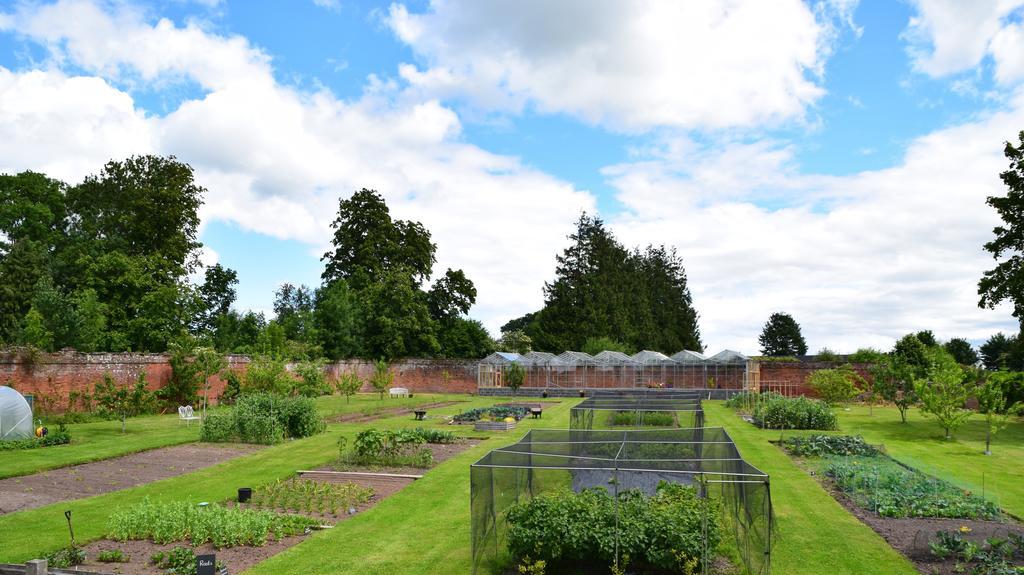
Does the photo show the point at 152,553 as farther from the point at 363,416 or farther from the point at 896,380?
the point at 896,380

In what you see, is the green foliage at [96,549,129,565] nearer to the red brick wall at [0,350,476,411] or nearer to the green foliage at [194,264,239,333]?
the red brick wall at [0,350,476,411]

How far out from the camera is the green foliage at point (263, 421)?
2195cm

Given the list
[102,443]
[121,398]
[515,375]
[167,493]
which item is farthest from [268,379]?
[515,375]

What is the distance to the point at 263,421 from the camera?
21922 mm

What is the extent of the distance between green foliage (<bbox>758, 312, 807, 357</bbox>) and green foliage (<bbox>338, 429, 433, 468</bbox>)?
7827cm

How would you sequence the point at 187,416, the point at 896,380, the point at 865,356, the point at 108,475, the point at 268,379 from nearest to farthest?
the point at 108,475
the point at 187,416
the point at 268,379
the point at 896,380
the point at 865,356

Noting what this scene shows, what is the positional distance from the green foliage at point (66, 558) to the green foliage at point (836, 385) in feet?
115

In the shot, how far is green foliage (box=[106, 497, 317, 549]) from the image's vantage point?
35.0ft

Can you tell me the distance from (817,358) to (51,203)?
169 ft

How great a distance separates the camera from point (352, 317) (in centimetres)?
5116

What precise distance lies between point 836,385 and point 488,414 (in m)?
19.6

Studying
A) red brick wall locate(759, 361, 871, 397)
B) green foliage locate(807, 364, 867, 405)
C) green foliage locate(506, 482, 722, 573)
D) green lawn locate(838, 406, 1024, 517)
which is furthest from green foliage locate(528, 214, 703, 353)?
green foliage locate(506, 482, 722, 573)

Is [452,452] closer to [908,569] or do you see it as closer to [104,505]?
[104,505]

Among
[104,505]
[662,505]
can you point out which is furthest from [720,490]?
[104,505]
